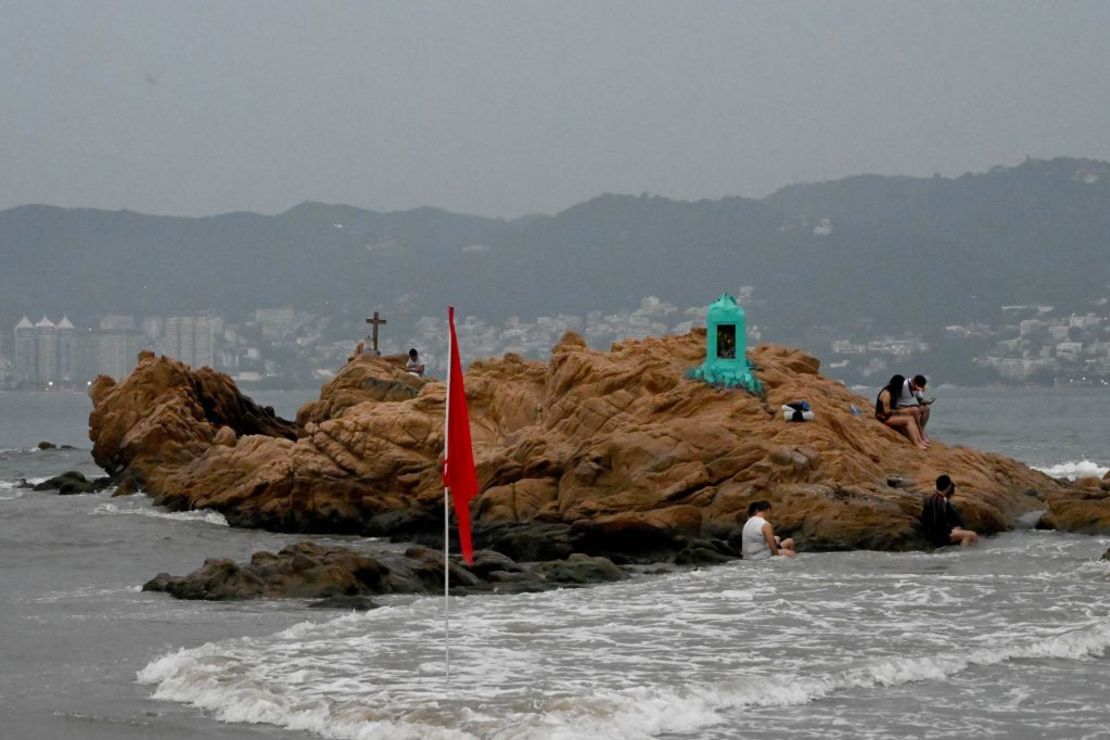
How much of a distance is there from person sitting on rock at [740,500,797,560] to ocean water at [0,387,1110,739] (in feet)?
1.59

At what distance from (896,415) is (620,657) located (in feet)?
51.5

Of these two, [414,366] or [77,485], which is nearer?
[77,485]

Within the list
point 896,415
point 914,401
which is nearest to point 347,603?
point 896,415

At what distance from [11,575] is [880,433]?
1472 centimetres

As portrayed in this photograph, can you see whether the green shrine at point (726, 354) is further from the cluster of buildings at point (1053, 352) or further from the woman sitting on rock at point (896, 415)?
the cluster of buildings at point (1053, 352)

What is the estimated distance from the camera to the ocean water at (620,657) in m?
12.9

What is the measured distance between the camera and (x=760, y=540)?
22.7 meters

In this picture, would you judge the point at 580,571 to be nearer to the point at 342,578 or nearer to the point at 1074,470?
the point at 342,578

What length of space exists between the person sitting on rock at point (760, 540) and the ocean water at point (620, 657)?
1.59 ft

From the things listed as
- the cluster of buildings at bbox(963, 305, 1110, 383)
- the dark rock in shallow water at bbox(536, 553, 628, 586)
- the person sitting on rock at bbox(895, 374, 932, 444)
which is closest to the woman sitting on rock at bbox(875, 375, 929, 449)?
the person sitting on rock at bbox(895, 374, 932, 444)

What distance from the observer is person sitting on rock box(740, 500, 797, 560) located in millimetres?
22656

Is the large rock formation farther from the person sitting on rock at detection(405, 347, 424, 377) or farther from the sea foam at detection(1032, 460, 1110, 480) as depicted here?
the sea foam at detection(1032, 460, 1110, 480)

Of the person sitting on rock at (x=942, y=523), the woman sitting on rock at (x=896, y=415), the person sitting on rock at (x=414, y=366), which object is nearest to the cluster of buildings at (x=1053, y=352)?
→ the person sitting on rock at (x=414, y=366)

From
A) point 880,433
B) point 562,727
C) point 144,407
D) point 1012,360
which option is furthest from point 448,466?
point 1012,360
